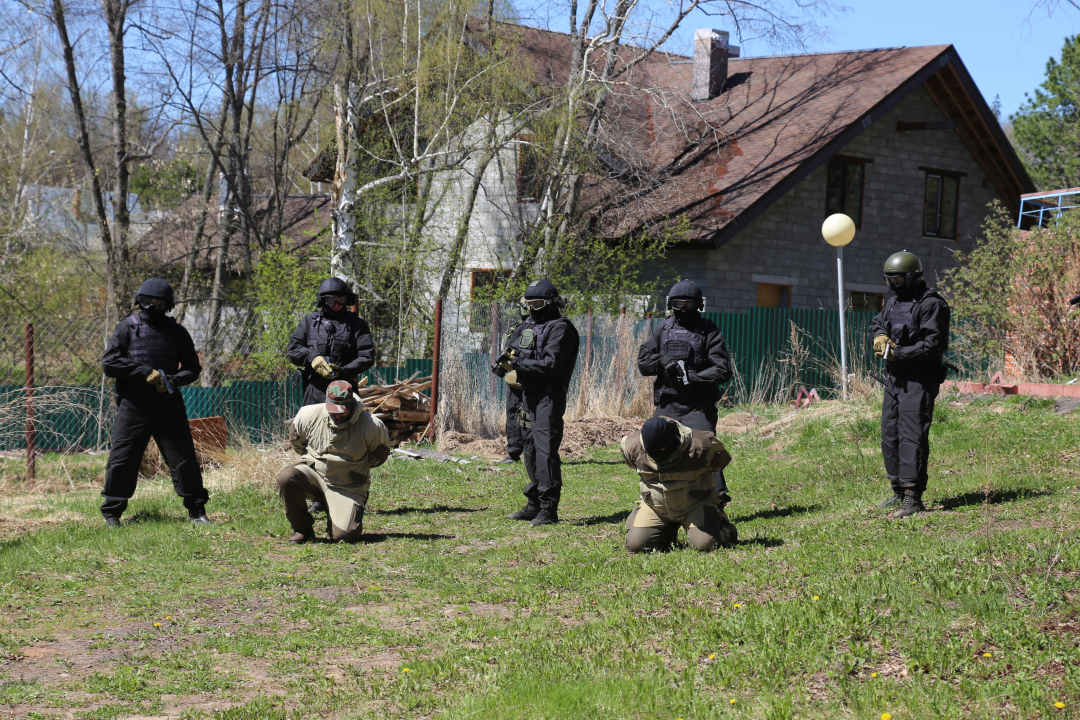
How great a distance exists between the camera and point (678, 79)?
81.3 feet

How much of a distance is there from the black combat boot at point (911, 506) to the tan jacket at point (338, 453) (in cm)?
388

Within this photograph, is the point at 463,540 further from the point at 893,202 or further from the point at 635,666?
the point at 893,202

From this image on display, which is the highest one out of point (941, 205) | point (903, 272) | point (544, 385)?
point (941, 205)

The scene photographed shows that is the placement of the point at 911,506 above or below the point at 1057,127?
below

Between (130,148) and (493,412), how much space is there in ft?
32.2

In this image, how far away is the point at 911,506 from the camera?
7.46m

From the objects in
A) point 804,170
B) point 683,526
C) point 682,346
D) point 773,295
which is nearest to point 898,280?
point 682,346

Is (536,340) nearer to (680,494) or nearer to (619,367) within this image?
(680,494)

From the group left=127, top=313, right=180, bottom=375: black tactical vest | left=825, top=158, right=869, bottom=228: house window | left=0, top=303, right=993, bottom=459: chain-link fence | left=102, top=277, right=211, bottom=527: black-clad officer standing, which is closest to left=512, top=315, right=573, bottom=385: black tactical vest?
left=102, top=277, right=211, bottom=527: black-clad officer standing

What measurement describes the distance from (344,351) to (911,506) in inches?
185

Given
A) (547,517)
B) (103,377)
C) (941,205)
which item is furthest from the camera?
(941,205)

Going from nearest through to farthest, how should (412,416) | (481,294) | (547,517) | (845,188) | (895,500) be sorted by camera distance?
(895,500) < (547,517) < (412,416) < (481,294) < (845,188)

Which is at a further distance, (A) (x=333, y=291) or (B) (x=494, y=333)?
(B) (x=494, y=333)

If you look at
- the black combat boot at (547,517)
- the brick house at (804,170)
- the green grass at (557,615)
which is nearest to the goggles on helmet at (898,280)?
the green grass at (557,615)
